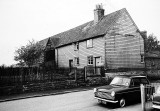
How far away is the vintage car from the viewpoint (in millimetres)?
8773

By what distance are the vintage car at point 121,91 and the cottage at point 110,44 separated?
42.8 feet

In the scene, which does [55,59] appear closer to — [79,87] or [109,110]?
[79,87]

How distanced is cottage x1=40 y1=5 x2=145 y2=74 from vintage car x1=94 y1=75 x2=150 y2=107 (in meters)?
13.0

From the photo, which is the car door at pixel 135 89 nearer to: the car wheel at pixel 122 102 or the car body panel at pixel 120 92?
the car body panel at pixel 120 92

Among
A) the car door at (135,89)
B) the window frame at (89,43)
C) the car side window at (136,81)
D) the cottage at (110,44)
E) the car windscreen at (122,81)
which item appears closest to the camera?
the car door at (135,89)

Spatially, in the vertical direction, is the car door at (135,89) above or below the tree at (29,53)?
below

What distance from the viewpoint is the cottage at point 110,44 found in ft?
79.3

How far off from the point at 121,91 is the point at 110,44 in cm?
1597

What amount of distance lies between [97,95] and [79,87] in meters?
7.28

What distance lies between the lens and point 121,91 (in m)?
8.89

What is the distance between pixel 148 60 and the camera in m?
31.9

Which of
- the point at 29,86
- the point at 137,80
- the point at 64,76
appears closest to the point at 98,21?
the point at 64,76

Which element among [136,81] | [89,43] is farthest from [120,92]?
[89,43]

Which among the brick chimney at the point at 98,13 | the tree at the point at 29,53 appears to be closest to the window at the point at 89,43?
the brick chimney at the point at 98,13
